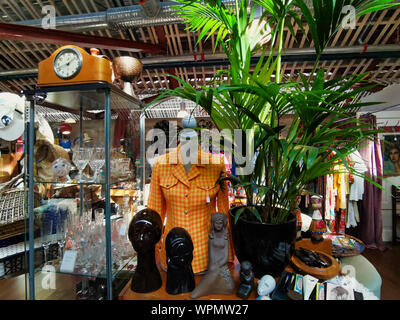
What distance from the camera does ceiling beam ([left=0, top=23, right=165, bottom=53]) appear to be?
193 cm

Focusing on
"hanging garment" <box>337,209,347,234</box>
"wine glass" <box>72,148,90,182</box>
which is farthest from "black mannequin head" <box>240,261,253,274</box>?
"hanging garment" <box>337,209,347,234</box>

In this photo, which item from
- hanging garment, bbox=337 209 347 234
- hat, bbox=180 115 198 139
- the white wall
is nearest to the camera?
hat, bbox=180 115 198 139

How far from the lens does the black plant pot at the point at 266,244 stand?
0.94m

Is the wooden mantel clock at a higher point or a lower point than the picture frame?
higher

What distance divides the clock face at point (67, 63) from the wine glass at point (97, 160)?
41 centimetres

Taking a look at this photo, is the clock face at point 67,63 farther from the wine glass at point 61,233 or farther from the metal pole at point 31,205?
the wine glass at point 61,233

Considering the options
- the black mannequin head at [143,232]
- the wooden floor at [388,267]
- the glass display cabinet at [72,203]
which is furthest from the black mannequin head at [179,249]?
the wooden floor at [388,267]

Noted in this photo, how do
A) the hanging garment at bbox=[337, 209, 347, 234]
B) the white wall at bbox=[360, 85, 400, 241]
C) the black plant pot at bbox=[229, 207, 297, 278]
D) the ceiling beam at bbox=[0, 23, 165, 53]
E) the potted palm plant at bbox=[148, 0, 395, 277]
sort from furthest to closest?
1. the hanging garment at bbox=[337, 209, 347, 234]
2. the white wall at bbox=[360, 85, 400, 241]
3. the ceiling beam at bbox=[0, 23, 165, 53]
4. the black plant pot at bbox=[229, 207, 297, 278]
5. the potted palm plant at bbox=[148, 0, 395, 277]

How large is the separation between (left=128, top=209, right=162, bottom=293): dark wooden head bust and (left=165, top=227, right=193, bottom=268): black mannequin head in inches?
4.2

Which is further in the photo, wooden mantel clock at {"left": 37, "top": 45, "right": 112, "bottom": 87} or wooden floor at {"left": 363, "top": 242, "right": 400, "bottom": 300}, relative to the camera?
wooden floor at {"left": 363, "top": 242, "right": 400, "bottom": 300}

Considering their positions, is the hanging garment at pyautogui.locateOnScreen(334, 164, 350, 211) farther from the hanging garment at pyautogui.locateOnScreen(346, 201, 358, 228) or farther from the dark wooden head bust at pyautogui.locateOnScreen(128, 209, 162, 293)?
the dark wooden head bust at pyautogui.locateOnScreen(128, 209, 162, 293)
